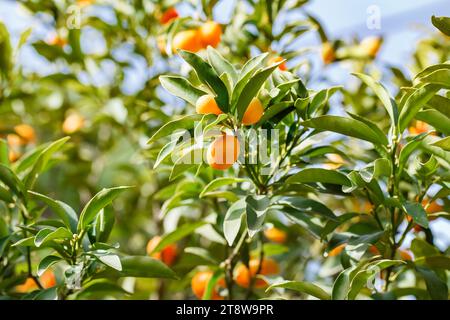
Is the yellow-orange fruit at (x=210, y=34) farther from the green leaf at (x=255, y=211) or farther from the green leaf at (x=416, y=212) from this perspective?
the green leaf at (x=416, y=212)

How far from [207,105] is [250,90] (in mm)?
74

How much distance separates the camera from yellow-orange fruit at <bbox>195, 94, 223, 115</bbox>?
0.97 meters

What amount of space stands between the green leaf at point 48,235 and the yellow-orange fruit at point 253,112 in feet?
1.07

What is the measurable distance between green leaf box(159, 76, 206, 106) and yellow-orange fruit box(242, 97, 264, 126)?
0.09 meters

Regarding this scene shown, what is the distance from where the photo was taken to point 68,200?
209 centimetres

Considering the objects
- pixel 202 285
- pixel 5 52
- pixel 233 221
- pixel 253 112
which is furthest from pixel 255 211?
pixel 5 52

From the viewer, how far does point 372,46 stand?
183 cm

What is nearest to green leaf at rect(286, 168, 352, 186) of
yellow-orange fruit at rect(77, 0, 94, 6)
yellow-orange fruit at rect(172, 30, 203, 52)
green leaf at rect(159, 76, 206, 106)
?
green leaf at rect(159, 76, 206, 106)

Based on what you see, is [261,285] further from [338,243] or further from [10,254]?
[10,254]

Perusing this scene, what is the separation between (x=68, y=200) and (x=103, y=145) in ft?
0.95

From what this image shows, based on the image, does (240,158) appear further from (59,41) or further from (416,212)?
(59,41)

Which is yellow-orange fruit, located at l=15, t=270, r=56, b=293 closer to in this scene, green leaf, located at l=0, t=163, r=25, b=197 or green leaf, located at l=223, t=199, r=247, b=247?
green leaf, located at l=0, t=163, r=25, b=197

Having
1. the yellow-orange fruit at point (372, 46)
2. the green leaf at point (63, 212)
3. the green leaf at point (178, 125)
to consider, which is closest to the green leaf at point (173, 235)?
the green leaf at point (63, 212)
